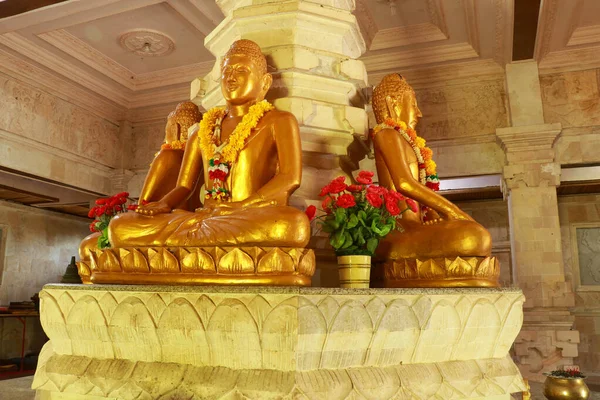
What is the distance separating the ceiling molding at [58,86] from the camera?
21.5 ft

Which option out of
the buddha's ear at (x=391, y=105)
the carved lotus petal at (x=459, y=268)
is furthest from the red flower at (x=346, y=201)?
the buddha's ear at (x=391, y=105)

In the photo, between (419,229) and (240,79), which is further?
(240,79)

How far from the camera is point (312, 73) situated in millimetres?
2727

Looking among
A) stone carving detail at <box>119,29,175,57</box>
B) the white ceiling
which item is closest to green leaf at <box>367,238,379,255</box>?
the white ceiling

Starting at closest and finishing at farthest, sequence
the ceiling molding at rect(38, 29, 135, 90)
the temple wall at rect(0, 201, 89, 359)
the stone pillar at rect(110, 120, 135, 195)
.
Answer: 1. the ceiling molding at rect(38, 29, 135, 90)
2. the stone pillar at rect(110, 120, 135, 195)
3. the temple wall at rect(0, 201, 89, 359)

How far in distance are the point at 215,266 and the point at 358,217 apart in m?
0.62

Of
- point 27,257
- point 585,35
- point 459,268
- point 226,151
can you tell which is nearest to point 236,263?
point 226,151

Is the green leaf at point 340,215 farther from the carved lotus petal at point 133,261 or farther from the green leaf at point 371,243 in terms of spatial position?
the carved lotus petal at point 133,261

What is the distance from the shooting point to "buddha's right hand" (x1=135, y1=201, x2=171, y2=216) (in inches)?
86.4

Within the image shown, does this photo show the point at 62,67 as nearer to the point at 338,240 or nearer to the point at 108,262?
the point at 108,262

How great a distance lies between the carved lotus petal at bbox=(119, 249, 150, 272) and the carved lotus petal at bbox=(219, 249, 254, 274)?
1.08 ft

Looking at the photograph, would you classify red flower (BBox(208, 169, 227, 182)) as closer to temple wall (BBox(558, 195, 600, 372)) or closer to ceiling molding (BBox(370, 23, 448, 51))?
ceiling molding (BBox(370, 23, 448, 51))

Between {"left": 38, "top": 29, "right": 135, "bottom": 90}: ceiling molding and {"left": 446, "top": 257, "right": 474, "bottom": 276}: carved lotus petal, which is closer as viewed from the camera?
{"left": 446, "top": 257, "right": 474, "bottom": 276}: carved lotus petal

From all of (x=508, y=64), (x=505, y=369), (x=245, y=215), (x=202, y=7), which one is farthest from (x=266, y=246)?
(x=508, y=64)
